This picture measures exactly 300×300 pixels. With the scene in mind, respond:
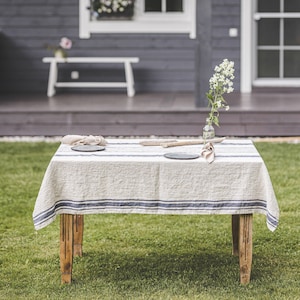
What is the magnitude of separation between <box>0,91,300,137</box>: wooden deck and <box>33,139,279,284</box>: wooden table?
4.75 meters

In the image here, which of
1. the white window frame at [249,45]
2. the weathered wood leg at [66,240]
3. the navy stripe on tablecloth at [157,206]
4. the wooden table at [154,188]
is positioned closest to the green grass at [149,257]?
the weathered wood leg at [66,240]

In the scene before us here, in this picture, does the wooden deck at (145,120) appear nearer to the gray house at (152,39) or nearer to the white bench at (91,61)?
the white bench at (91,61)

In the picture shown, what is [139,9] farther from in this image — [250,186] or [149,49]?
[250,186]

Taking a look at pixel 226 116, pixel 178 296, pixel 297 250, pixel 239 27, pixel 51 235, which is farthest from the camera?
pixel 239 27

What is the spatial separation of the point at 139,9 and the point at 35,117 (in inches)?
102

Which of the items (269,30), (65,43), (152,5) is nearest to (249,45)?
(269,30)

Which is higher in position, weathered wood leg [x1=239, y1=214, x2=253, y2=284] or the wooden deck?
the wooden deck

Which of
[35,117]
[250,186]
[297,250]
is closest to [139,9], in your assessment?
[35,117]

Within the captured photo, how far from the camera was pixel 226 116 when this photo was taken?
9883 millimetres

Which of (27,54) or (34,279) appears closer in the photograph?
(34,279)

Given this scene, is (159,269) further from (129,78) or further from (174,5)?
(174,5)

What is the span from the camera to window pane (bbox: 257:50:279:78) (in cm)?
1185

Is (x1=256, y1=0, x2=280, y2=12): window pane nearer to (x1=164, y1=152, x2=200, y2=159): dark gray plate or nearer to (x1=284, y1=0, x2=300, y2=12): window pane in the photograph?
(x1=284, y1=0, x2=300, y2=12): window pane

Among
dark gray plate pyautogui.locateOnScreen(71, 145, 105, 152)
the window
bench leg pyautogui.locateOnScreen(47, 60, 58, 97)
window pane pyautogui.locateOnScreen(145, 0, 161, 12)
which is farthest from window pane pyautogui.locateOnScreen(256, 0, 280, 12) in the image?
dark gray plate pyautogui.locateOnScreen(71, 145, 105, 152)
